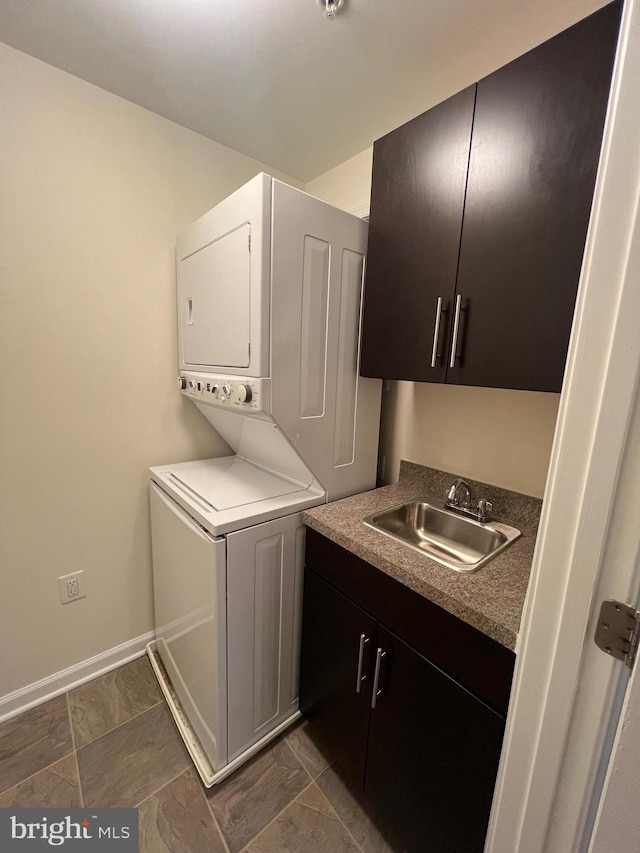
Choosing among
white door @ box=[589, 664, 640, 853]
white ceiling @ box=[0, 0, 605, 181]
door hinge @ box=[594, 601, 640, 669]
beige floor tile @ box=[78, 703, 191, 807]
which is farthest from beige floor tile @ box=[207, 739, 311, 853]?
white ceiling @ box=[0, 0, 605, 181]

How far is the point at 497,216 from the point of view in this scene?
102cm

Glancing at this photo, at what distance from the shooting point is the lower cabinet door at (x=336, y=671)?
117 cm

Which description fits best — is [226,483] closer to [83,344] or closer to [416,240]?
[83,344]

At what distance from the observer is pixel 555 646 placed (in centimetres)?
62

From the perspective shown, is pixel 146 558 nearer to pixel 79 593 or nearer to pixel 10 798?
pixel 79 593

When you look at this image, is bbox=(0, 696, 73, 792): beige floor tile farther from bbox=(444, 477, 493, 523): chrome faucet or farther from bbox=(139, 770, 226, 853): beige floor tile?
bbox=(444, 477, 493, 523): chrome faucet

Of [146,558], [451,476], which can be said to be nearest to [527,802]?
[451,476]

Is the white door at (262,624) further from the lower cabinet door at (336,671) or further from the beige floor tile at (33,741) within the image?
the beige floor tile at (33,741)

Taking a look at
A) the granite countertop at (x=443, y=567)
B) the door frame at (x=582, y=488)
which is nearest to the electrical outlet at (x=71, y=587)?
the granite countertop at (x=443, y=567)

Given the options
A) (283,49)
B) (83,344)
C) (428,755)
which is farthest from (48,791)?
(283,49)

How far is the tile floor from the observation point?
3.90 feet

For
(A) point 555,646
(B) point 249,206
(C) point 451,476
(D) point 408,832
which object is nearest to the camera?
(A) point 555,646

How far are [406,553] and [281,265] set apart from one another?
1.06 m

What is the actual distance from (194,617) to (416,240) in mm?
1677
